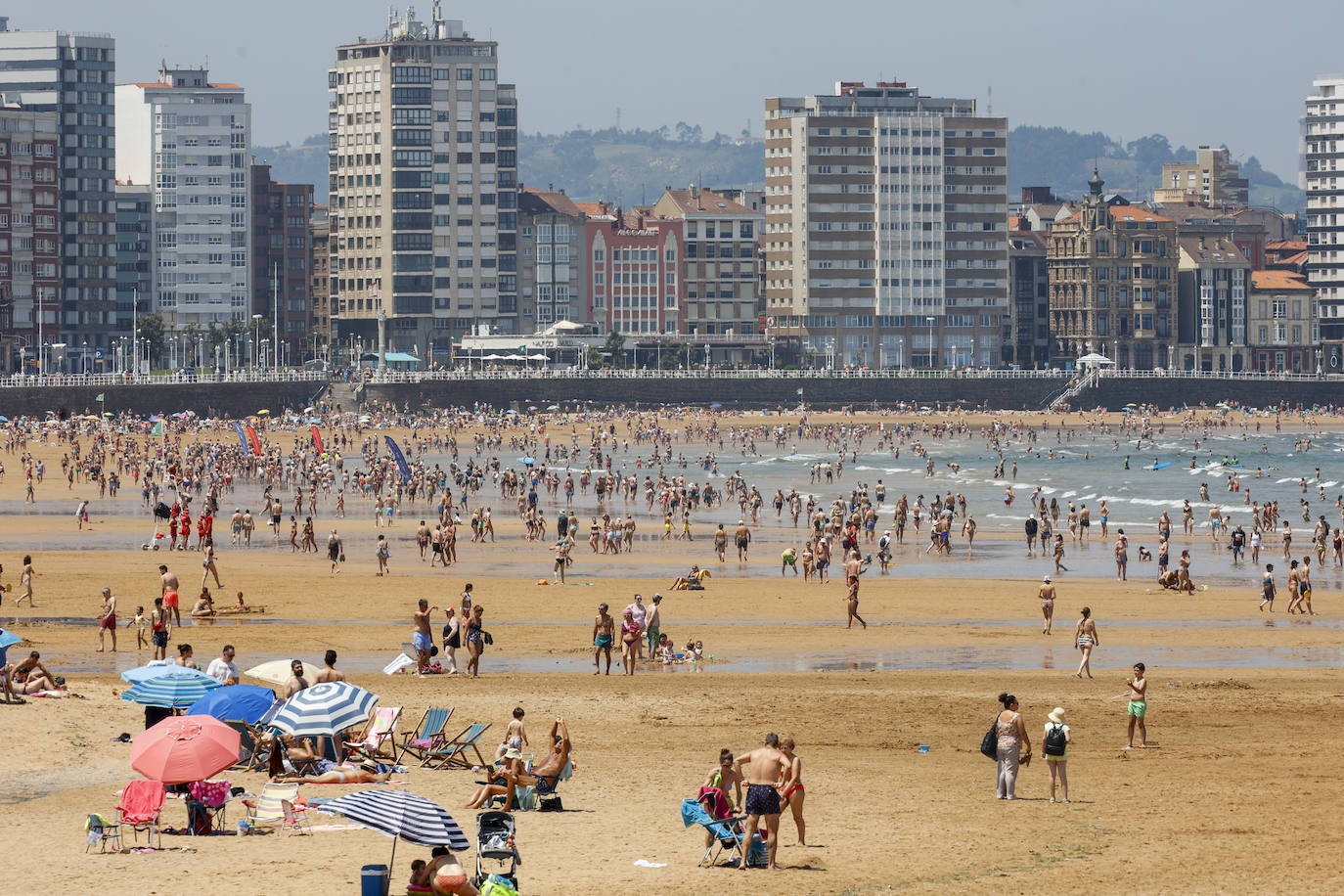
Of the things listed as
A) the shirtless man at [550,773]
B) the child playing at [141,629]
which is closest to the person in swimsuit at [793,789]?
the shirtless man at [550,773]

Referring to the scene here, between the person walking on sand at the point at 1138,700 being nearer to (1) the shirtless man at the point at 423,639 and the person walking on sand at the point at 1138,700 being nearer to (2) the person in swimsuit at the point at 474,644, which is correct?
(2) the person in swimsuit at the point at 474,644

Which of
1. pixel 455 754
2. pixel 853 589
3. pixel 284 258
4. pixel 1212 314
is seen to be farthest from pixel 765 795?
pixel 1212 314

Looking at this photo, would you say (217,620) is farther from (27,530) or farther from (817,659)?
(27,530)

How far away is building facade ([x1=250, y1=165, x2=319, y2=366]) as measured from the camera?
554 ft

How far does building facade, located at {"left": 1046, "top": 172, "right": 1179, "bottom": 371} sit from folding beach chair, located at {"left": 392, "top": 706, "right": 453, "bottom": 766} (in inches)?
5864

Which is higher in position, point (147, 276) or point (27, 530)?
point (147, 276)

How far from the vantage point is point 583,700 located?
81.4 ft

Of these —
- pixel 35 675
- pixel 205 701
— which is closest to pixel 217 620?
pixel 35 675

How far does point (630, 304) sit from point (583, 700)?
147386 mm

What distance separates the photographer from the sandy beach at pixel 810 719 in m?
16.4

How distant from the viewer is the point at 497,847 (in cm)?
1616

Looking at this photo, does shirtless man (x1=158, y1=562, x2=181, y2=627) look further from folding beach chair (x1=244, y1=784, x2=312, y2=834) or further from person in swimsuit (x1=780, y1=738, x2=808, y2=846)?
person in swimsuit (x1=780, y1=738, x2=808, y2=846)

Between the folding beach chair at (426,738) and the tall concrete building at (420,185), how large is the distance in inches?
5393

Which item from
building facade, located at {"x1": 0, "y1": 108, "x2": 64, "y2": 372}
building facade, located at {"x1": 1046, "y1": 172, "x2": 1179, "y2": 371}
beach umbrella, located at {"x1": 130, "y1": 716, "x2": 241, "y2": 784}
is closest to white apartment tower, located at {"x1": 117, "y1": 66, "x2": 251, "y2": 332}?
building facade, located at {"x1": 0, "y1": 108, "x2": 64, "y2": 372}
